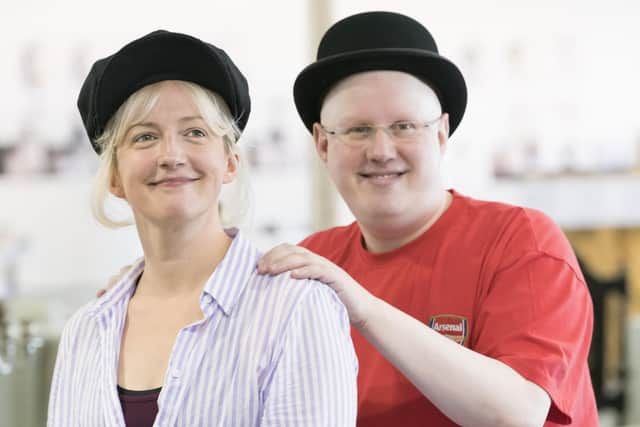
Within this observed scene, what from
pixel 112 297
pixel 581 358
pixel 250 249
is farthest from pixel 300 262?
pixel 581 358

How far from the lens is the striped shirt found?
134 centimetres

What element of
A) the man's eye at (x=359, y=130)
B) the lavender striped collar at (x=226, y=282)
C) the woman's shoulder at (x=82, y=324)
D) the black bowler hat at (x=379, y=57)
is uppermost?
the black bowler hat at (x=379, y=57)

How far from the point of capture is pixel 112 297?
1627mm

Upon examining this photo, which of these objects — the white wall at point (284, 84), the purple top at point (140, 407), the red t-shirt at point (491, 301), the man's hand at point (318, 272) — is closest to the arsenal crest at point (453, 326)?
the red t-shirt at point (491, 301)

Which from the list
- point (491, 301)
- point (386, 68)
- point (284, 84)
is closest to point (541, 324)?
point (491, 301)

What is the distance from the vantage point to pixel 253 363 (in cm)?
137

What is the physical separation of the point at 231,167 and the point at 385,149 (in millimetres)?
439

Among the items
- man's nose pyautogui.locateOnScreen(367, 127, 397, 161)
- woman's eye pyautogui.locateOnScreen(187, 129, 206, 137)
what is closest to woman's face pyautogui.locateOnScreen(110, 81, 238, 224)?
woman's eye pyautogui.locateOnScreen(187, 129, 206, 137)

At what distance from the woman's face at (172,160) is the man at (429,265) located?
0.34 m

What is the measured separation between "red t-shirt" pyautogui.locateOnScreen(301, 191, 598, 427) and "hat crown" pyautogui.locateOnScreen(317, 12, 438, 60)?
1.31 feet

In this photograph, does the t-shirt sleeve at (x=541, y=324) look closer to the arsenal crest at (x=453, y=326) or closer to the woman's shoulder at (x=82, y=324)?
the arsenal crest at (x=453, y=326)

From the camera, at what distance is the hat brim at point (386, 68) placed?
1892 mm

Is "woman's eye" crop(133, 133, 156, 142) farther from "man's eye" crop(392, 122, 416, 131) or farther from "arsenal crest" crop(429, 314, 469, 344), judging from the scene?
"arsenal crest" crop(429, 314, 469, 344)

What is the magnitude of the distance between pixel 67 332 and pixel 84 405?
7.6 inches
